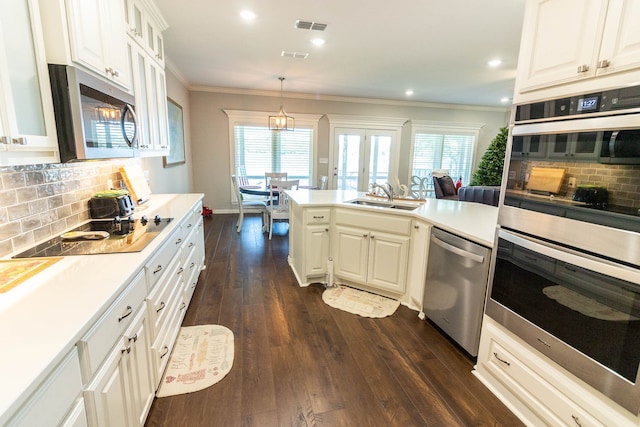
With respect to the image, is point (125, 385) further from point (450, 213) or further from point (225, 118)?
point (225, 118)

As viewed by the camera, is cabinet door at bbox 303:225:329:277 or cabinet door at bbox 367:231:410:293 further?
cabinet door at bbox 303:225:329:277

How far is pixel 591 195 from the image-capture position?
1.24 metres

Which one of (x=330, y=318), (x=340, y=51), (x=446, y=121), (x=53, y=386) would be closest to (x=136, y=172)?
(x=330, y=318)

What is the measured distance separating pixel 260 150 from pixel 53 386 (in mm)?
6017

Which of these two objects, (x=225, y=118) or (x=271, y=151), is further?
(x=271, y=151)

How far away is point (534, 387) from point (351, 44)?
3.59 meters

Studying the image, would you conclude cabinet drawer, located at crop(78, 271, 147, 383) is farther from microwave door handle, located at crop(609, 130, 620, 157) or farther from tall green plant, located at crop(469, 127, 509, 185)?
tall green plant, located at crop(469, 127, 509, 185)

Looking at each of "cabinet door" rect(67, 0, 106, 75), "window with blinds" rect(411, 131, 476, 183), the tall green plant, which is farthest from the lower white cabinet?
"window with blinds" rect(411, 131, 476, 183)

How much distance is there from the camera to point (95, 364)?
958mm

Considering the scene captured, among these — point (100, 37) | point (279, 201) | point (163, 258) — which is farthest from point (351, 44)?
point (163, 258)

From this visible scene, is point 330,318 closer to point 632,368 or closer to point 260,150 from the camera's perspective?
point 632,368

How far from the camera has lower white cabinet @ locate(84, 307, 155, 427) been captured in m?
0.97

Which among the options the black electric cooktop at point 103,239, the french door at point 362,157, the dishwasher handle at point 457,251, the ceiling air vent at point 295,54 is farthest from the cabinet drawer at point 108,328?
the french door at point 362,157

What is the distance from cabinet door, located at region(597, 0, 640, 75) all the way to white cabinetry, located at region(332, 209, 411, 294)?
161 centimetres
